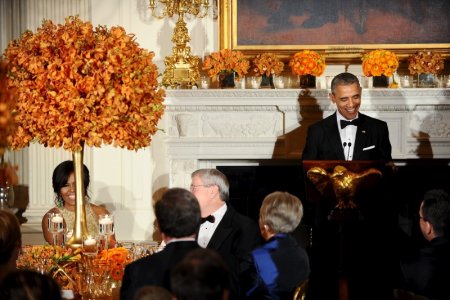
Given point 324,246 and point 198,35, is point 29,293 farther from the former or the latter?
point 198,35

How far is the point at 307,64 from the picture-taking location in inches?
292

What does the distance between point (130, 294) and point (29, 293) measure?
2.69ft

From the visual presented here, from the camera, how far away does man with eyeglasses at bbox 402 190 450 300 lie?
168 inches

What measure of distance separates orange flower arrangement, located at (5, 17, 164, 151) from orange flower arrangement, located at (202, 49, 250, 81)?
2834 mm

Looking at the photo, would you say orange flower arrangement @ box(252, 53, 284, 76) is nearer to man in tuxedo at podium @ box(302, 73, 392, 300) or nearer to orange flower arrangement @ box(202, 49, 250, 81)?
orange flower arrangement @ box(202, 49, 250, 81)

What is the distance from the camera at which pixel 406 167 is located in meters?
7.73

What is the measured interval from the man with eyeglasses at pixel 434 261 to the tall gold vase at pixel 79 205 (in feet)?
5.63

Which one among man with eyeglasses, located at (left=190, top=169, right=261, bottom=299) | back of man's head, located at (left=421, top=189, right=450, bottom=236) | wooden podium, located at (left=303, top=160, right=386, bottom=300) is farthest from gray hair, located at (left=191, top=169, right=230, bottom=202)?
back of man's head, located at (left=421, top=189, right=450, bottom=236)

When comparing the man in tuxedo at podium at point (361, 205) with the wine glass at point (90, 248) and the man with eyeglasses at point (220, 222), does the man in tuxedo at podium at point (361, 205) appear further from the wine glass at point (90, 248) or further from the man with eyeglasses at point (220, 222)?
the wine glass at point (90, 248)

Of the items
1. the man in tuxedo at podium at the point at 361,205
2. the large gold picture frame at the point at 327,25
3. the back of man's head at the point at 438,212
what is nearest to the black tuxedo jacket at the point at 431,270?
the back of man's head at the point at 438,212

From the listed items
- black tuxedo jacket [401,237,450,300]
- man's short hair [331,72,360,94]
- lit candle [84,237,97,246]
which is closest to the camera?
black tuxedo jacket [401,237,450,300]

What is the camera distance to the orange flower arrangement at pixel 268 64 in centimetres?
753

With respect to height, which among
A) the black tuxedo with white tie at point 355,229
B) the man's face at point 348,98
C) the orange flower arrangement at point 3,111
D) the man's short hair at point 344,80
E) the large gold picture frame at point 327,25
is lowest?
the black tuxedo with white tie at point 355,229

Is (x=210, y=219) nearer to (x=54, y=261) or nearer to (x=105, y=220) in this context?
(x=105, y=220)
